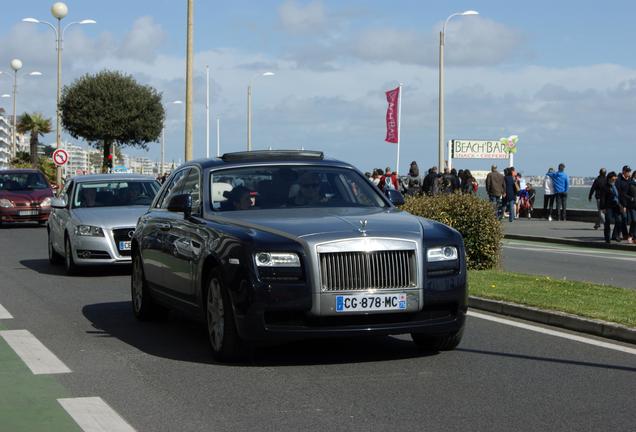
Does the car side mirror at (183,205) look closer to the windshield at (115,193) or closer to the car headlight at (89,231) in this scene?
the car headlight at (89,231)

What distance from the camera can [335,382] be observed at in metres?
8.02

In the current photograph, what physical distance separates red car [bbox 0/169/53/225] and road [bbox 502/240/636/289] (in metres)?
13.6

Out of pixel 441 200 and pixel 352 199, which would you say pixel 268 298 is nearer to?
pixel 352 199

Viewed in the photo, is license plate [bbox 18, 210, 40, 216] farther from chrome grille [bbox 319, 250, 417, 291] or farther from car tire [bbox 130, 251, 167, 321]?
chrome grille [bbox 319, 250, 417, 291]

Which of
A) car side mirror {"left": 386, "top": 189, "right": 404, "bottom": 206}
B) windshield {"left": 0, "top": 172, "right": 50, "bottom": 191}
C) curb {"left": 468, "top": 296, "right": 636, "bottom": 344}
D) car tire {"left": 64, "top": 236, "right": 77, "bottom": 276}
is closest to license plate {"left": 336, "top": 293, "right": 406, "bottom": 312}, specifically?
car side mirror {"left": 386, "top": 189, "right": 404, "bottom": 206}

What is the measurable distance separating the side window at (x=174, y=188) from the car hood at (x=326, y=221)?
1527 millimetres

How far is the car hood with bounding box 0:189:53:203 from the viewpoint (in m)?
34.0

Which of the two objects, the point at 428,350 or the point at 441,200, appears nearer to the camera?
the point at 428,350

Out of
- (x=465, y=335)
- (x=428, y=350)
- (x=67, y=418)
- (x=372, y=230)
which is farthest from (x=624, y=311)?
(x=67, y=418)

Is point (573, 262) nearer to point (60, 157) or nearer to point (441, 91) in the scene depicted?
point (441, 91)

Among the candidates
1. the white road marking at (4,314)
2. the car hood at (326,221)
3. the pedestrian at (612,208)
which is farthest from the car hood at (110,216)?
the pedestrian at (612,208)

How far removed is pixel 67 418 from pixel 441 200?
Result: 11.9 metres

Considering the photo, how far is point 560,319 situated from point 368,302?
10.6 feet

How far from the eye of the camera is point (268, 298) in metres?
8.39
